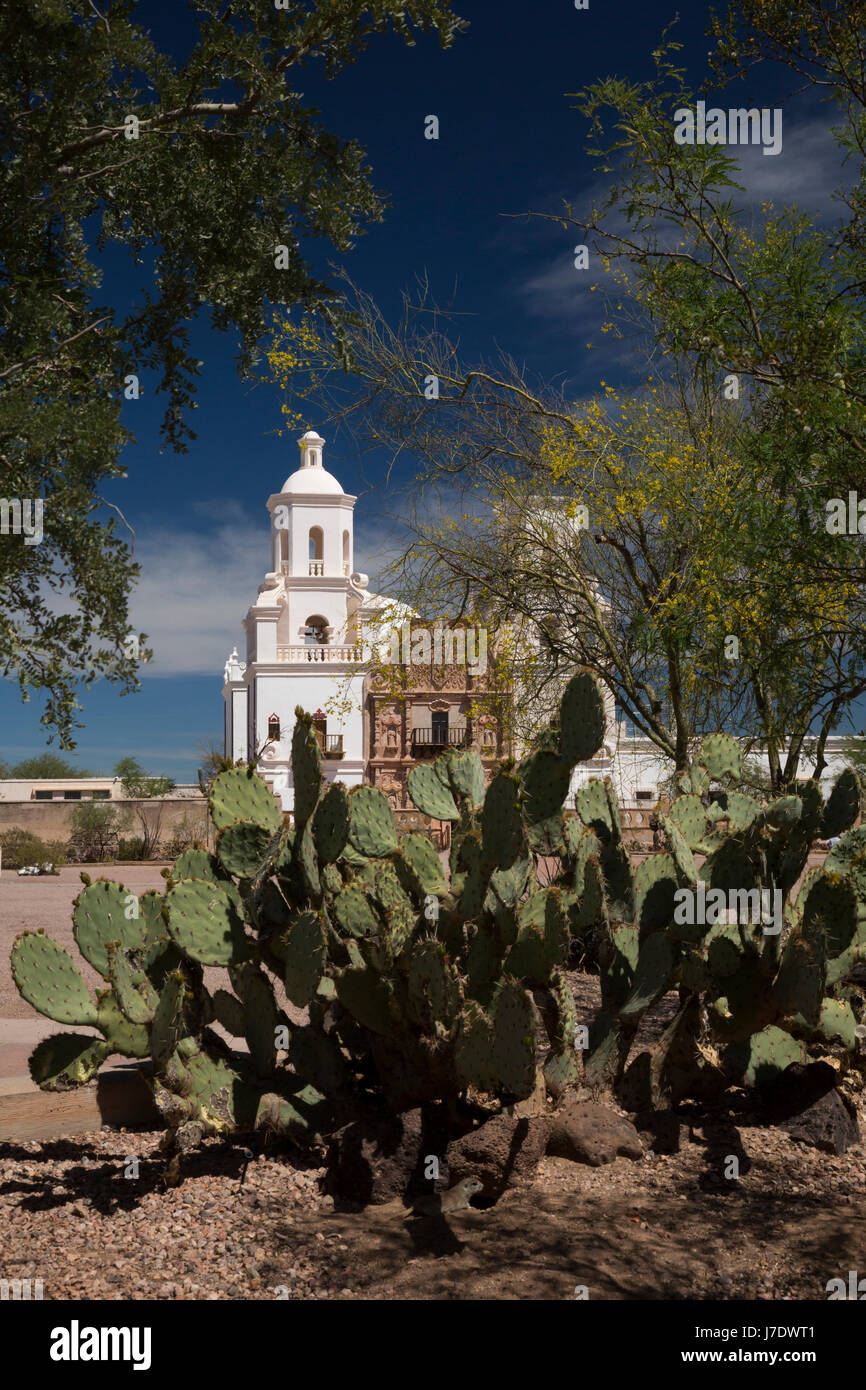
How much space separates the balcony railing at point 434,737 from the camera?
33844mm

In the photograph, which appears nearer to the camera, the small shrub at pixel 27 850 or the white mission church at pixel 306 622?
the small shrub at pixel 27 850

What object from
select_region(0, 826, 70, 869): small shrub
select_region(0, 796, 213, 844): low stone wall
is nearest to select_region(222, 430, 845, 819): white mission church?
select_region(0, 796, 213, 844): low stone wall

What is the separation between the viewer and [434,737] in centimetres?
3531

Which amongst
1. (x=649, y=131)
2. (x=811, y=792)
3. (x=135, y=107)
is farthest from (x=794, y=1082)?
(x=135, y=107)

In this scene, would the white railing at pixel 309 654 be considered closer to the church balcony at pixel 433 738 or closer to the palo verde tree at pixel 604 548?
the church balcony at pixel 433 738

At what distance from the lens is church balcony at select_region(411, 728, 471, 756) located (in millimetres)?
33719

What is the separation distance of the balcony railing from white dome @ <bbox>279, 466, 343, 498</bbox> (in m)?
13.8

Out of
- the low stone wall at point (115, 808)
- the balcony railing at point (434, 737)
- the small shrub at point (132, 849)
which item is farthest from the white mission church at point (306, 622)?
the small shrub at point (132, 849)

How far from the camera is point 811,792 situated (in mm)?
4727

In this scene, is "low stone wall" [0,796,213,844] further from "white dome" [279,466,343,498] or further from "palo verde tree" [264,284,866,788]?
"white dome" [279,466,343,498]

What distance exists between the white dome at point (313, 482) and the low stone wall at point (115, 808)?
23087 millimetres

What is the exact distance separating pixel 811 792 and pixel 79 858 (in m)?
20.0

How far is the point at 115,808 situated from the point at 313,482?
24.5m
